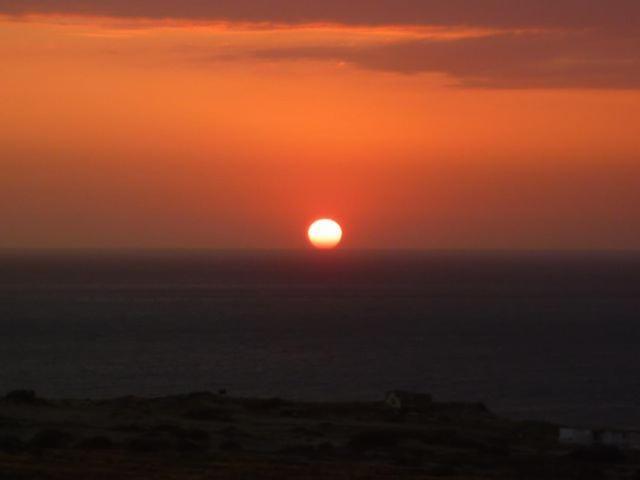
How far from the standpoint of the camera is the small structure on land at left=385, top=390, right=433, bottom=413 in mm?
48844

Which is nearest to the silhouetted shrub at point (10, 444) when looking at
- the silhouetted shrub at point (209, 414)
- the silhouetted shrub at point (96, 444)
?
the silhouetted shrub at point (96, 444)

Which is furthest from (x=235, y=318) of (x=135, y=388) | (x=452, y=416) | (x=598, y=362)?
(x=452, y=416)

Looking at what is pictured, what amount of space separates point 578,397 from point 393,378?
14842mm

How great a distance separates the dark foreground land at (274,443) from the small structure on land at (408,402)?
0.27 m

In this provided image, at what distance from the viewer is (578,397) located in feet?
286

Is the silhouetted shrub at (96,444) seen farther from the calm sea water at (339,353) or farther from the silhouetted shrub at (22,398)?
the calm sea water at (339,353)

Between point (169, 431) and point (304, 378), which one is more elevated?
point (304, 378)

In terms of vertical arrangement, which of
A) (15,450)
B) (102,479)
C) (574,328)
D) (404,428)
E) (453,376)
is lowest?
(102,479)

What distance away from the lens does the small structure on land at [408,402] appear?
160 ft

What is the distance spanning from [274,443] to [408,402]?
12043mm

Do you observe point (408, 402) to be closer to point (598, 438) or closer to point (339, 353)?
point (598, 438)

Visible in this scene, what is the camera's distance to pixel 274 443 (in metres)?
39.2

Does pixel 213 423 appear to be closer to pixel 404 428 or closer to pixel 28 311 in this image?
pixel 404 428

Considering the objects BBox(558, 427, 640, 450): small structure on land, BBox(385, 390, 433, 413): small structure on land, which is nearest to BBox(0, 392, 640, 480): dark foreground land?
BBox(385, 390, 433, 413): small structure on land
